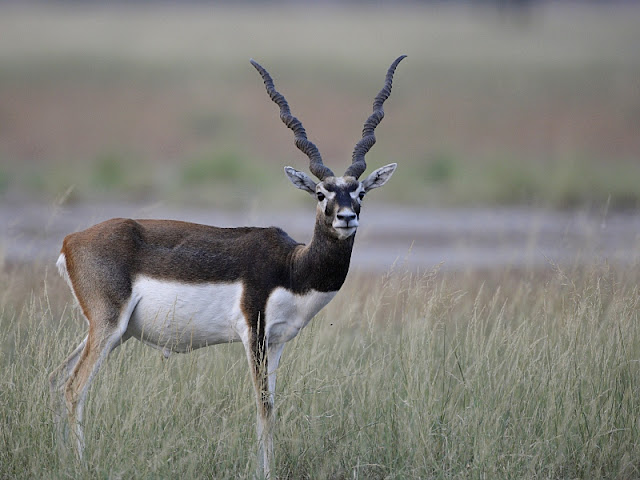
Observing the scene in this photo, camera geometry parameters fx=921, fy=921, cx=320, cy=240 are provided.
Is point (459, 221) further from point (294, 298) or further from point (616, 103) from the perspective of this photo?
point (616, 103)

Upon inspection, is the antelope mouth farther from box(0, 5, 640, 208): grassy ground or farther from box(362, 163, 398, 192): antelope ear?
box(0, 5, 640, 208): grassy ground

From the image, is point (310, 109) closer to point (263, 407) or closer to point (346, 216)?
point (263, 407)

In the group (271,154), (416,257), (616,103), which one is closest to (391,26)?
(616,103)

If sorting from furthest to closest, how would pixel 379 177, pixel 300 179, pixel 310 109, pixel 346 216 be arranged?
1. pixel 310 109
2. pixel 379 177
3. pixel 300 179
4. pixel 346 216

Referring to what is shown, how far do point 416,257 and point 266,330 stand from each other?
8.91 meters

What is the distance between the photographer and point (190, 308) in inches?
247

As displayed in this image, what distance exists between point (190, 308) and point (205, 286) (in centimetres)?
18

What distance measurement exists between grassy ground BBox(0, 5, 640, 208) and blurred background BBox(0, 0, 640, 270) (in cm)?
10

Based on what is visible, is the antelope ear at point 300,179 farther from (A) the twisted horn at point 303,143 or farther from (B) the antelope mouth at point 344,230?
(B) the antelope mouth at point 344,230

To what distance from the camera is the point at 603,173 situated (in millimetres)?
21812

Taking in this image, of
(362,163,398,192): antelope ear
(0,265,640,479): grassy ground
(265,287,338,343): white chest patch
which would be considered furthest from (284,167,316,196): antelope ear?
→ (0,265,640,479): grassy ground

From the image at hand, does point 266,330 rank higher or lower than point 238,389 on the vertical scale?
higher

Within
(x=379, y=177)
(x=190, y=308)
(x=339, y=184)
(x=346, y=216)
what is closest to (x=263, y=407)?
(x=190, y=308)

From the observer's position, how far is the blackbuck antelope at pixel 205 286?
618cm
